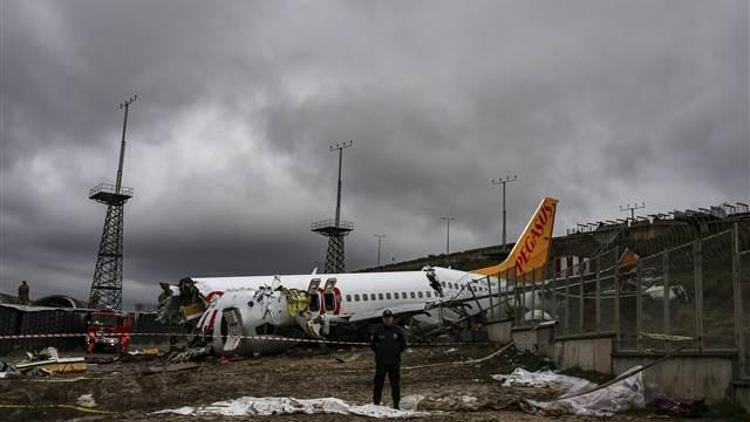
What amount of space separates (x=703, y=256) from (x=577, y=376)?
4073mm

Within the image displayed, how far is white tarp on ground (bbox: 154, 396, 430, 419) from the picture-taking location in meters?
9.44

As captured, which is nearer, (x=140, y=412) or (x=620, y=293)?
(x=140, y=412)

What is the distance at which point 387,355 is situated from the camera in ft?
34.1

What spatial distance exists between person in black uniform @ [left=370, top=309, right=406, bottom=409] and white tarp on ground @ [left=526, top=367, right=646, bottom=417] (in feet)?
6.26

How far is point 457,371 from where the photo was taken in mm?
15586

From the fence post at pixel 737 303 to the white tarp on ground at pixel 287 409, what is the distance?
Result: 4075 mm

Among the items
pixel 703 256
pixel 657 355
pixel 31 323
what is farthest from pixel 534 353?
pixel 31 323

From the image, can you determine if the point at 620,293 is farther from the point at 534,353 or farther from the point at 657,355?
the point at 534,353

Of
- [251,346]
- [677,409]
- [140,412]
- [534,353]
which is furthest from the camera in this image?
[251,346]

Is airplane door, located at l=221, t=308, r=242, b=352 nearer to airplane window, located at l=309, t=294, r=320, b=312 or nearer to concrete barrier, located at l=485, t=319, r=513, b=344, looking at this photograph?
airplane window, located at l=309, t=294, r=320, b=312

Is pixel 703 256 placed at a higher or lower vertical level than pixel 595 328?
higher

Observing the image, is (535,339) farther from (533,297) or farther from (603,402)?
(603,402)

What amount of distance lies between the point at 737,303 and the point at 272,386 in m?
8.33

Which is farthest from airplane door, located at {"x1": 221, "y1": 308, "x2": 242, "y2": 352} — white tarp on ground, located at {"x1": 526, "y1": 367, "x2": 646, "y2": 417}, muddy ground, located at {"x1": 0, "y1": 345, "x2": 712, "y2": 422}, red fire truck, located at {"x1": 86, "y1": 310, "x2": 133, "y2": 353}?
white tarp on ground, located at {"x1": 526, "y1": 367, "x2": 646, "y2": 417}
